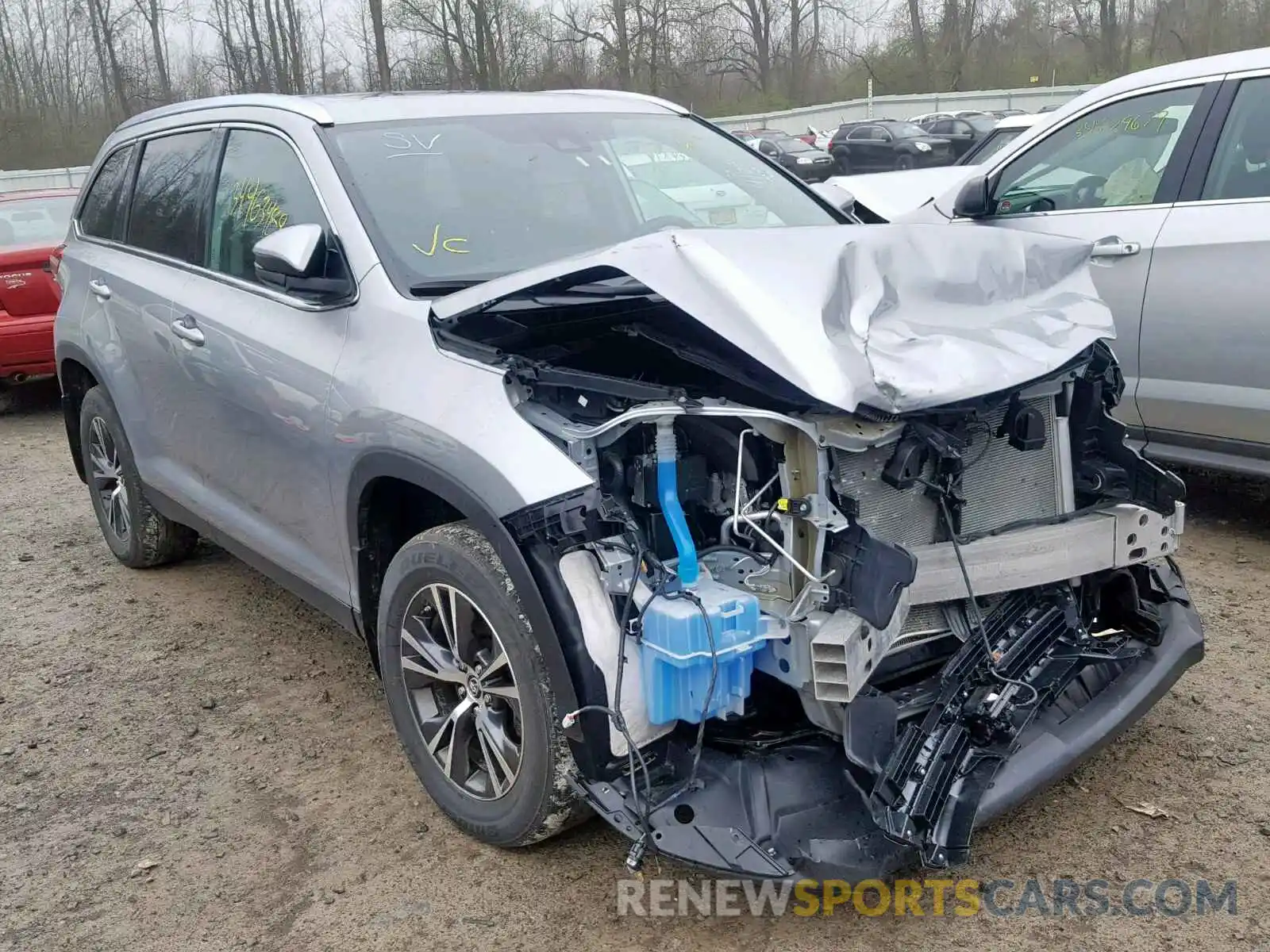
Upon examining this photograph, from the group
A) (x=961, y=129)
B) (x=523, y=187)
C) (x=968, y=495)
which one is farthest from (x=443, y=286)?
(x=961, y=129)

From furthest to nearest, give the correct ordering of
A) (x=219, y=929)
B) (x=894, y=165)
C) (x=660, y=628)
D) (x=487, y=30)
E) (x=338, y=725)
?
(x=487, y=30) < (x=894, y=165) < (x=338, y=725) < (x=219, y=929) < (x=660, y=628)

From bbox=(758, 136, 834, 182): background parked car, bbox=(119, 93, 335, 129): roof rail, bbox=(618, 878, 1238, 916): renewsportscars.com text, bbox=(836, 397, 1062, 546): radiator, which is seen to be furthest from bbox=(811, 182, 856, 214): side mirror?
bbox=(758, 136, 834, 182): background parked car

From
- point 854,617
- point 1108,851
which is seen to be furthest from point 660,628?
point 1108,851

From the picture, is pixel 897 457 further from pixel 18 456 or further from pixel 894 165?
pixel 894 165

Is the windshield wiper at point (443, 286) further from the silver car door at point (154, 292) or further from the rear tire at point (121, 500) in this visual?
the rear tire at point (121, 500)

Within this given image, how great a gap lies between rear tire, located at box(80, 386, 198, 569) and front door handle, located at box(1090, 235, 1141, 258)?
4.04m

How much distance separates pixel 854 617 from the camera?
2.41 m

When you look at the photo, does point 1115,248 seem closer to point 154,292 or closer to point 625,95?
point 625,95

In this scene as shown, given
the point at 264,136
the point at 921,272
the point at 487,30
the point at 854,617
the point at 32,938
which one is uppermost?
the point at 487,30

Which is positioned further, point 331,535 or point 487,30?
point 487,30

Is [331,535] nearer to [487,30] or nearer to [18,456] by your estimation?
[18,456]

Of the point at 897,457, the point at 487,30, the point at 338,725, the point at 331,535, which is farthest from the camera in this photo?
the point at 487,30

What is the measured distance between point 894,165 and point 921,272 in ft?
74.7

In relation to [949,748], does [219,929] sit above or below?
below
